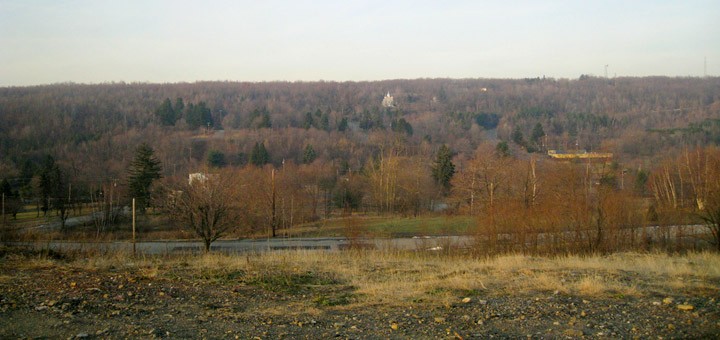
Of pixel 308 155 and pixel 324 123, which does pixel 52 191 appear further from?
pixel 324 123

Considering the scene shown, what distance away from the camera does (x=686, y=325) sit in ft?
22.6

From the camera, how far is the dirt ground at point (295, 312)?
6.57m

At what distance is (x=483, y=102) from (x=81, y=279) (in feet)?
410

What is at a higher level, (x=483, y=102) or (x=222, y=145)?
(x=483, y=102)

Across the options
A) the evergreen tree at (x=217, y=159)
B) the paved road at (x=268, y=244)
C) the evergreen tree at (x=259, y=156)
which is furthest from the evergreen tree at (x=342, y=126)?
the paved road at (x=268, y=244)

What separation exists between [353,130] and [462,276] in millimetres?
89030

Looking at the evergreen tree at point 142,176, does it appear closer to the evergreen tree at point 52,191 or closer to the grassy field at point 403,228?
the evergreen tree at point 52,191

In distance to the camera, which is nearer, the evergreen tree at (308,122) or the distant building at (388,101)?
the evergreen tree at (308,122)

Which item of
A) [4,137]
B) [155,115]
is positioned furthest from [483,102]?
[4,137]

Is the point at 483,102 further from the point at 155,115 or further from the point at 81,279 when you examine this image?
the point at 81,279

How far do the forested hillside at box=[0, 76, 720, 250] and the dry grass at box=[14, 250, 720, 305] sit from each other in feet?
71.5

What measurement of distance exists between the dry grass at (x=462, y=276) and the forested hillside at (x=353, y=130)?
2179 cm

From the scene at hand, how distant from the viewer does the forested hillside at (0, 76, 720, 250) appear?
5356cm

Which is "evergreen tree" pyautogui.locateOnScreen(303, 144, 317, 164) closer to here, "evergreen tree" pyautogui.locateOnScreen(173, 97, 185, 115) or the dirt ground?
"evergreen tree" pyautogui.locateOnScreen(173, 97, 185, 115)
